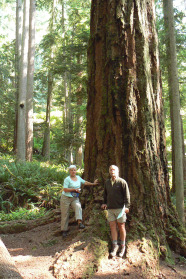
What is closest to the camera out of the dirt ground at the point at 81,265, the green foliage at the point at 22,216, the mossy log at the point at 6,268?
the mossy log at the point at 6,268

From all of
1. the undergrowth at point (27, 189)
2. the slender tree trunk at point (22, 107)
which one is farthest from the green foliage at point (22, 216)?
the slender tree trunk at point (22, 107)

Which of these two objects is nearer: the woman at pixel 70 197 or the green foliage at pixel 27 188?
the woman at pixel 70 197

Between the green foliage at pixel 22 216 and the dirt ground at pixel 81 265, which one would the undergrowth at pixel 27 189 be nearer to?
the green foliage at pixel 22 216

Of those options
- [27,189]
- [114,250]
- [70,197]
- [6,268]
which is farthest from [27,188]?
[6,268]

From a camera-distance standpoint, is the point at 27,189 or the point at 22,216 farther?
the point at 27,189

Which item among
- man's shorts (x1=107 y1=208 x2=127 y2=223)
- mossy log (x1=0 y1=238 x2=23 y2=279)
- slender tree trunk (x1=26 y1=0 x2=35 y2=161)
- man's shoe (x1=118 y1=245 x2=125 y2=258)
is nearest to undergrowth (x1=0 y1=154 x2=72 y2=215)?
slender tree trunk (x1=26 y1=0 x2=35 y2=161)

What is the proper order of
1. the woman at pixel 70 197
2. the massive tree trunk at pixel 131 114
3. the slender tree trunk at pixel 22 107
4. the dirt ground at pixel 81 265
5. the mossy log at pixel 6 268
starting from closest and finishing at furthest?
the mossy log at pixel 6 268, the dirt ground at pixel 81 265, the massive tree trunk at pixel 131 114, the woman at pixel 70 197, the slender tree trunk at pixel 22 107

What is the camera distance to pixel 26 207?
8.89 m

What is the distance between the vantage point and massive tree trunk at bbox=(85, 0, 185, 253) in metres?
4.55

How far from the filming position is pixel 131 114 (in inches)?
182

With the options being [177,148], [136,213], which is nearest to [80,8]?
[177,148]

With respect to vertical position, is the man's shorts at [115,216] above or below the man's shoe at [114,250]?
above

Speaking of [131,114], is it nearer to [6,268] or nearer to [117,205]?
[117,205]

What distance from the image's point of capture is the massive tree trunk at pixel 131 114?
455 cm
